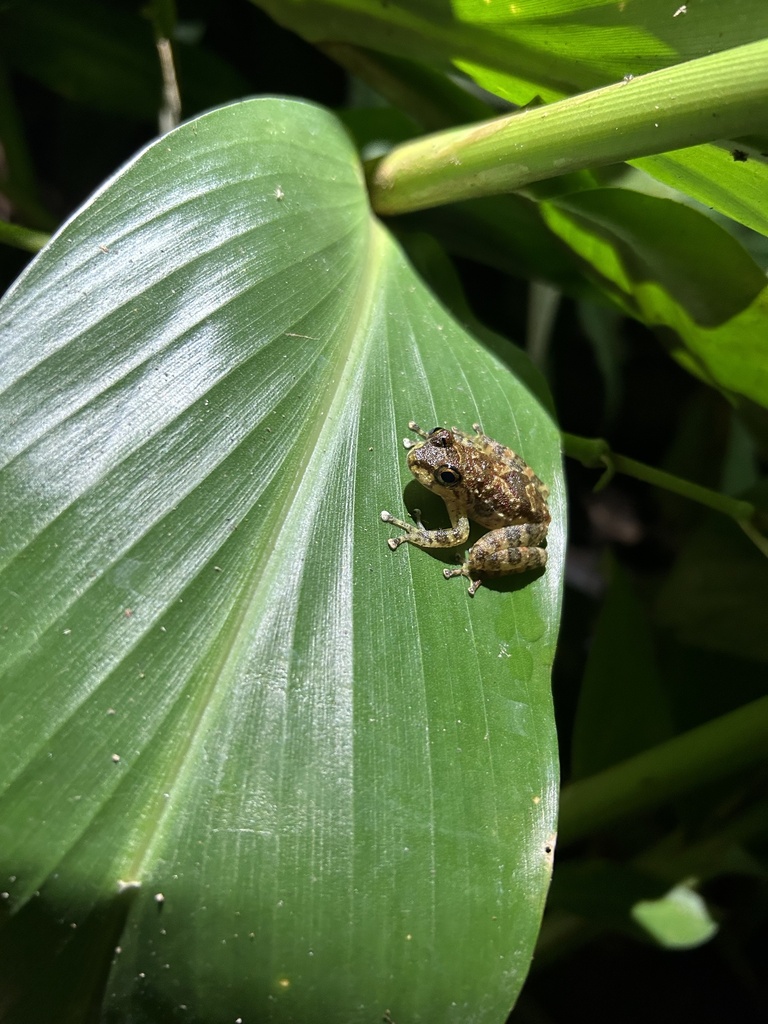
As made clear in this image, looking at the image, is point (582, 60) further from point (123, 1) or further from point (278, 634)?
point (123, 1)

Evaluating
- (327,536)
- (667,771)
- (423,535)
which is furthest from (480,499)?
(667,771)

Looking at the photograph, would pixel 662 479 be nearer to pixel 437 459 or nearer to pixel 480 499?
pixel 480 499

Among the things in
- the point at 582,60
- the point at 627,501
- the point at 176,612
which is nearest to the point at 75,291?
the point at 176,612

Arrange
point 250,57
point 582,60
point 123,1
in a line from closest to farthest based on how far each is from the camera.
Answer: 1. point 582,60
2. point 123,1
3. point 250,57

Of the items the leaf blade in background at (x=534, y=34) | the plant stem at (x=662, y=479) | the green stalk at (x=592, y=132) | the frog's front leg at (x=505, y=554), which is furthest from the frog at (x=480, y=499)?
the leaf blade in background at (x=534, y=34)

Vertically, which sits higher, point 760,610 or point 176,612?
point 176,612

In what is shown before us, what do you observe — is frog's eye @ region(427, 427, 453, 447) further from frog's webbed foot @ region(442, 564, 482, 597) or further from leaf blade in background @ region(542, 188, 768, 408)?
leaf blade in background @ region(542, 188, 768, 408)

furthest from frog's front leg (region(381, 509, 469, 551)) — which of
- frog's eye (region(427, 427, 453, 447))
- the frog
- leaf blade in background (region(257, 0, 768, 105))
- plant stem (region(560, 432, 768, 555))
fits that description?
leaf blade in background (region(257, 0, 768, 105))
